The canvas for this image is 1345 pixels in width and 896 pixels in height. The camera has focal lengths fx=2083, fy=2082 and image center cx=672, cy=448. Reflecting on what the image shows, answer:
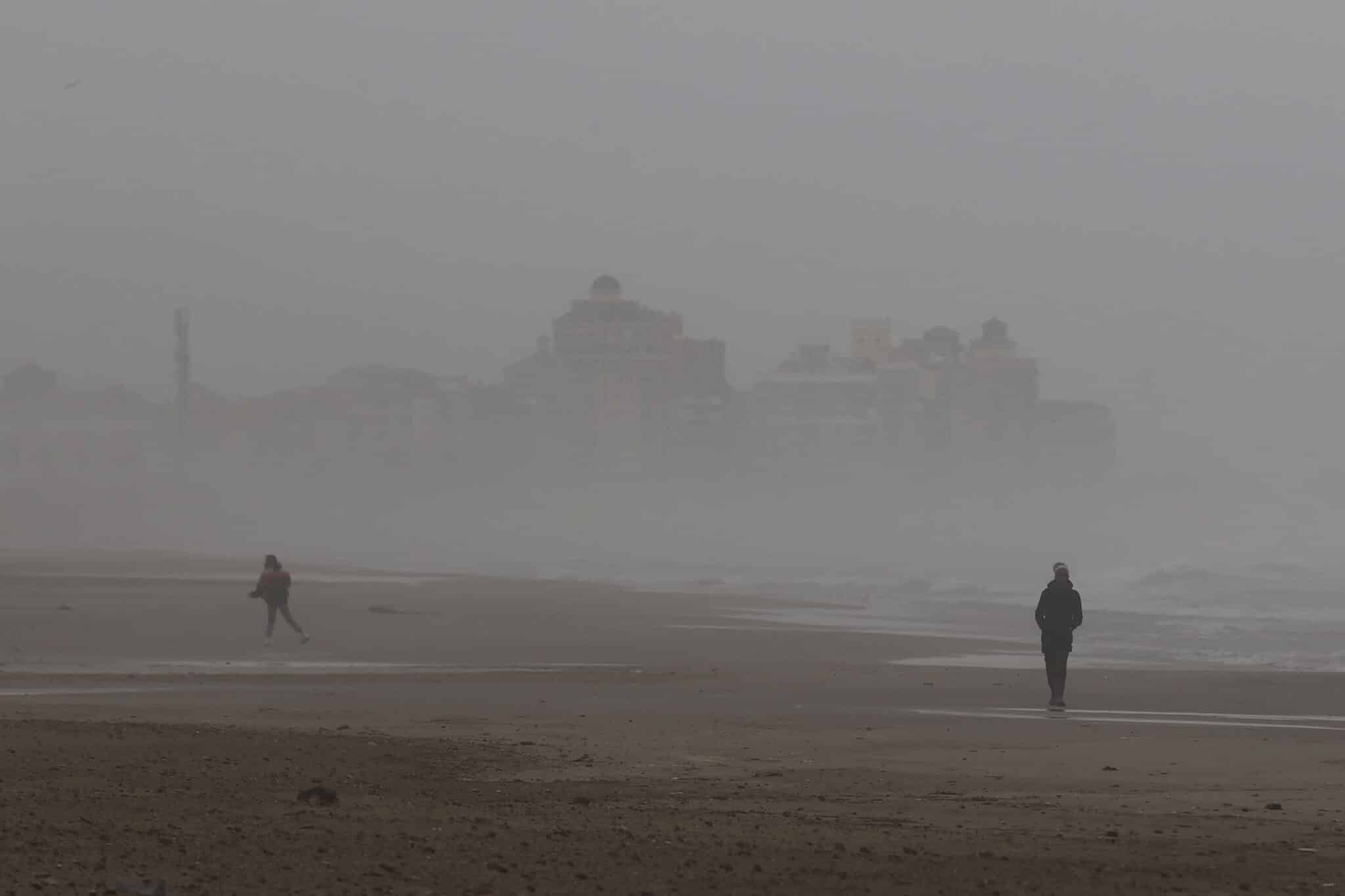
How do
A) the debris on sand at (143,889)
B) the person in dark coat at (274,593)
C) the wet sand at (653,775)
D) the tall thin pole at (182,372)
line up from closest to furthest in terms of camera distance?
the debris on sand at (143,889) → the wet sand at (653,775) → the person in dark coat at (274,593) → the tall thin pole at (182,372)

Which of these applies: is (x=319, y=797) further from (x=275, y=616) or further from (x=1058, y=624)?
(x=275, y=616)

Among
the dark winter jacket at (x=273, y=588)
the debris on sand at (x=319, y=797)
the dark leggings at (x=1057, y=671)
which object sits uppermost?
the dark winter jacket at (x=273, y=588)

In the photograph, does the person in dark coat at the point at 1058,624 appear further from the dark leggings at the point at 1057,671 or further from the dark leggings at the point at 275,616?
the dark leggings at the point at 275,616

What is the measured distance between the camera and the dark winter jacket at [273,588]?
96.2 ft

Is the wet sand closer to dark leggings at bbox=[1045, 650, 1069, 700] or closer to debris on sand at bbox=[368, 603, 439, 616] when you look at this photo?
dark leggings at bbox=[1045, 650, 1069, 700]

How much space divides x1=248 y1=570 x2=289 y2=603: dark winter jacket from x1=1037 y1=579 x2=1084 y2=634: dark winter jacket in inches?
480

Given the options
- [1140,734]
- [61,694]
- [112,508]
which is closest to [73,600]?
[61,694]

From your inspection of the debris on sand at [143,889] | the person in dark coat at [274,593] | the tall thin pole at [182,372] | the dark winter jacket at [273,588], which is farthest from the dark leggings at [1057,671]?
the tall thin pole at [182,372]

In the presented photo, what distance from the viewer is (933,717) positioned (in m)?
18.8

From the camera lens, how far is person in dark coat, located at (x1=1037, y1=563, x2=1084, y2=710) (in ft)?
67.3

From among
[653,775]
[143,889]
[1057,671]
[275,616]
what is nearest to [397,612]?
[275,616]

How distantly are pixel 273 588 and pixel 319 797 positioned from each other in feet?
58.6

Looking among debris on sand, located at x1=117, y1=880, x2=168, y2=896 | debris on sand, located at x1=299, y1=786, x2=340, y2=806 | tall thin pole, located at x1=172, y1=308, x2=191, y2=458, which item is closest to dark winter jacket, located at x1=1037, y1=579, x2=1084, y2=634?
debris on sand, located at x1=299, y1=786, x2=340, y2=806

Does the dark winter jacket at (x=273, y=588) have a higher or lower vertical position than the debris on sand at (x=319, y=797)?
higher
